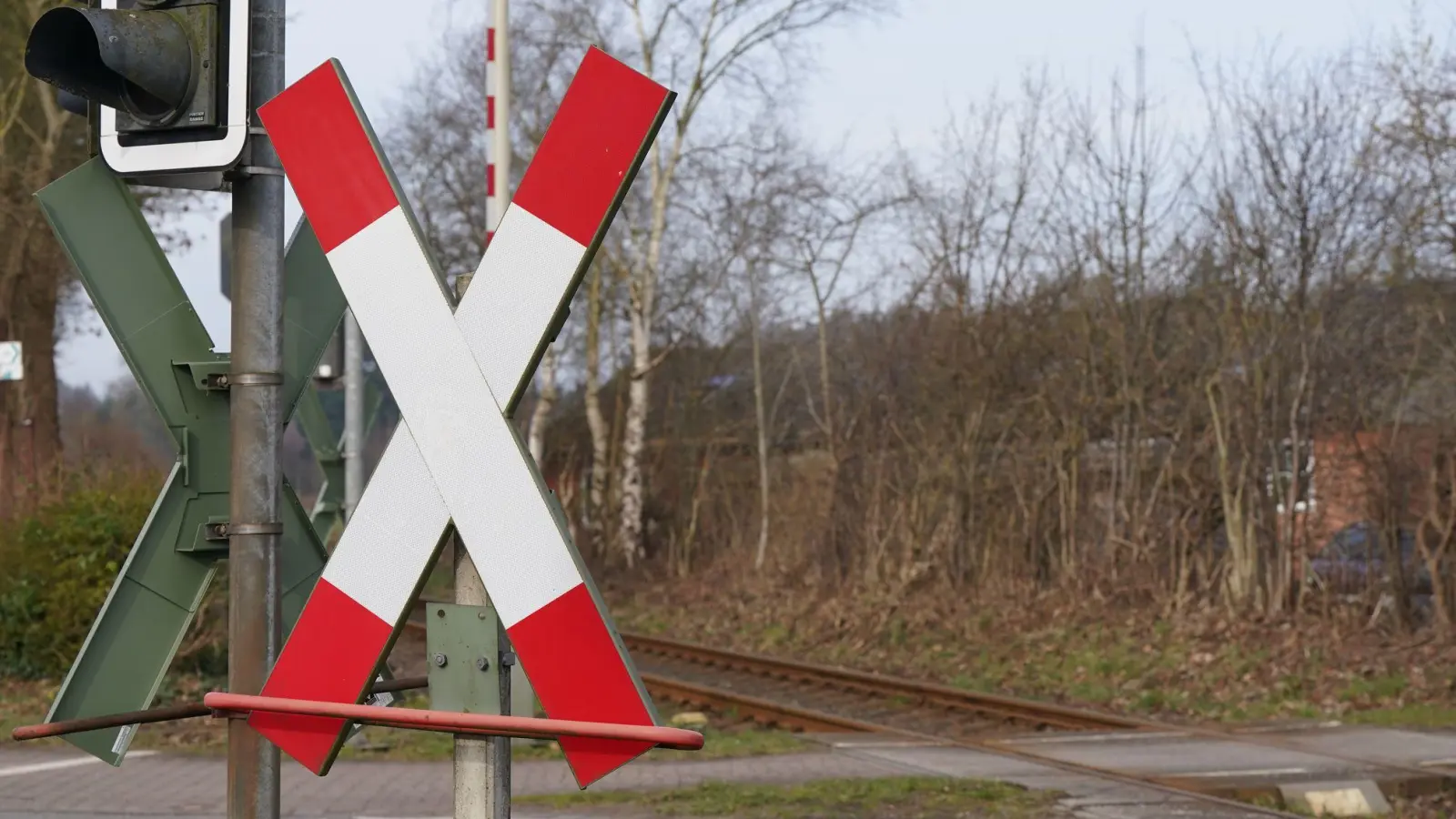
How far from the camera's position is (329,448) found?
12742 mm

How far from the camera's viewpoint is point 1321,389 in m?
16.1

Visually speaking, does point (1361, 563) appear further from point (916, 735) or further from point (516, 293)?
point (516, 293)

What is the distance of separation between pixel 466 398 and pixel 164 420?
1041mm

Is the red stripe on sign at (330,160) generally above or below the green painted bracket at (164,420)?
above

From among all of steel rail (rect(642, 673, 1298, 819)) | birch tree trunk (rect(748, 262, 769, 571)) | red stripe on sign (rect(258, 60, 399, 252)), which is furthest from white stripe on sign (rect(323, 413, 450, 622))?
birch tree trunk (rect(748, 262, 769, 571))

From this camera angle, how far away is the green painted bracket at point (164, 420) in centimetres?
308

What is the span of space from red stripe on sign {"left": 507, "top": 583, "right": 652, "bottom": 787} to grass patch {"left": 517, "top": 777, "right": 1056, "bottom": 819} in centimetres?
558

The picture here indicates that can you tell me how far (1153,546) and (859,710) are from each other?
506 centimetres

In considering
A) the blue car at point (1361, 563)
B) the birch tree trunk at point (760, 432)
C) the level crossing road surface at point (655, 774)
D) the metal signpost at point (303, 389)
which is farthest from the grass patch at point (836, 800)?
the birch tree trunk at point (760, 432)

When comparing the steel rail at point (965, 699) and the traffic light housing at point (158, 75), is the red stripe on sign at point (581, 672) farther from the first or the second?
the steel rail at point (965, 699)

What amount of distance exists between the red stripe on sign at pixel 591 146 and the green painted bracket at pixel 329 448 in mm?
9464

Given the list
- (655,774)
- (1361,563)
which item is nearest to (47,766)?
(655,774)

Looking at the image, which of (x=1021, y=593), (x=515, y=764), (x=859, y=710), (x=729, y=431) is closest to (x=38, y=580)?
(x=515, y=764)

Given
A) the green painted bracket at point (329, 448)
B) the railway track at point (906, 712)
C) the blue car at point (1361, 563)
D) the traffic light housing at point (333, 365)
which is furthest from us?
the blue car at point (1361, 563)
